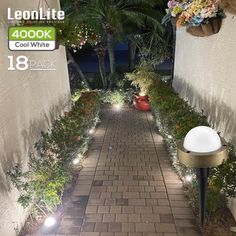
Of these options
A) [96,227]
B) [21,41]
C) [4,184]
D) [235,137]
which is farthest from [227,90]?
[4,184]

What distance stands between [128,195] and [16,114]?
269 cm

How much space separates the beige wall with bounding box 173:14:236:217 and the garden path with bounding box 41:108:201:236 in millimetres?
1186

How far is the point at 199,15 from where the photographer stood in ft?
A: 18.6

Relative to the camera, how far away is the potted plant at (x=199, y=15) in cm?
551

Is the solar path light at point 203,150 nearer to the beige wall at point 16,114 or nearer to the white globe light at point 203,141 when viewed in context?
the white globe light at point 203,141

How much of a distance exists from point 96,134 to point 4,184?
6.00 m

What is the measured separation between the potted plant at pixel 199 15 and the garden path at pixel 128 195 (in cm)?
320

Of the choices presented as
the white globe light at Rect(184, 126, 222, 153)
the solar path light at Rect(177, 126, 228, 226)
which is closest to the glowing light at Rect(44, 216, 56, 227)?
the solar path light at Rect(177, 126, 228, 226)

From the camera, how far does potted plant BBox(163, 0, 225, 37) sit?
18.1 ft

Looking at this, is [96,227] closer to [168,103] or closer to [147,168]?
[147,168]

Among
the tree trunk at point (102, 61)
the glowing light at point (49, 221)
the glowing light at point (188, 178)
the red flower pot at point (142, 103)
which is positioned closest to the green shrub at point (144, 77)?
the red flower pot at point (142, 103)

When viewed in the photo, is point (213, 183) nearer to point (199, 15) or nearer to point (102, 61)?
point (199, 15)

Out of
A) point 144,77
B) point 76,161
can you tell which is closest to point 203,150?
point 76,161

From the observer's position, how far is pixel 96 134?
1080 centimetres
